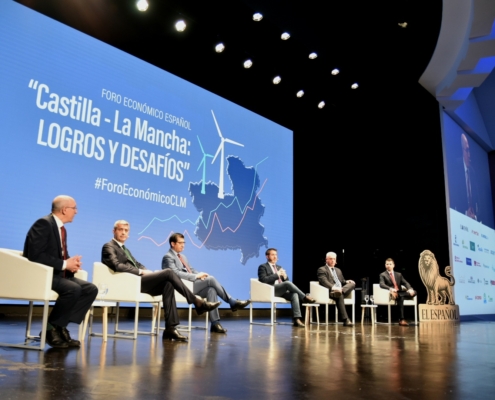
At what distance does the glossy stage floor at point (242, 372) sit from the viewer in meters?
1.78

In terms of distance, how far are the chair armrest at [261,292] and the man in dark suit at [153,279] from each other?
6.92ft

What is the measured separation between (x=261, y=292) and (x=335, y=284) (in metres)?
1.27

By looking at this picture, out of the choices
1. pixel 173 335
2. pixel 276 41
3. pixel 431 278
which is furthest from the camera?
pixel 431 278

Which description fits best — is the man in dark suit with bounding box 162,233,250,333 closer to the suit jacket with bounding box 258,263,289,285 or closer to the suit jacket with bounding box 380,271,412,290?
the suit jacket with bounding box 258,263,289,285

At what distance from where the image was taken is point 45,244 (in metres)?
3.08

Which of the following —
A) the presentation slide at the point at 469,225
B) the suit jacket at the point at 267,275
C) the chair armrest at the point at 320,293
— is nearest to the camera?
the suit jacket at the point at 267,275

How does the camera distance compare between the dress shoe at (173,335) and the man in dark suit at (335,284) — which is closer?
the dress shoe at (173,335)

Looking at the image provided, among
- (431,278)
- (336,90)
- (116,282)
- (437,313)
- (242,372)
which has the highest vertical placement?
(336,90)

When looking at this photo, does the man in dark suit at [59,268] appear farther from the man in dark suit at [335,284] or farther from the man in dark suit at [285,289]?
the man in dark suit at [335,284]

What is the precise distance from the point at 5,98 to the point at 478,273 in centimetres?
924

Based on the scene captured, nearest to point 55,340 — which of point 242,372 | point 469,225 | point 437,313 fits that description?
point 242,372

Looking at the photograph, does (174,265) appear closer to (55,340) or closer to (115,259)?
(115,259)

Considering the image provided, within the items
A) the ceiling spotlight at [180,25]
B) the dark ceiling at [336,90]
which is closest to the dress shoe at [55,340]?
the dark ceiling at [336,90]

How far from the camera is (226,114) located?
756 cm
